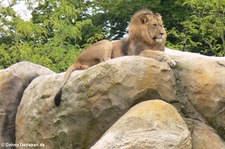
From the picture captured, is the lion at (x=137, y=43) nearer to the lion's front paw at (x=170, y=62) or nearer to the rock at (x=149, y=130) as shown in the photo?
the lion's front paw at (x=170, y=62)

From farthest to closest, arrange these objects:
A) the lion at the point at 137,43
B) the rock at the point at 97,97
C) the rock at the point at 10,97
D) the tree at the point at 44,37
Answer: the tree at the point at 44,37 → the rock at the point at 10,97 → the lion at the point at 137,43 → the rock at the point at 97,97

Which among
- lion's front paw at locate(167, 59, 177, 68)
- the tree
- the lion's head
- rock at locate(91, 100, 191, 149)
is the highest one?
the lion's head

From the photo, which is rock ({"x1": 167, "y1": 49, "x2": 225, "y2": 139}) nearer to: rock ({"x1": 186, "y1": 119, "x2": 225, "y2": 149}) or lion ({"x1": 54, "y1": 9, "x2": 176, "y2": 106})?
rock ({"x1": 186, "y1": 119, "x2": 225, "y2": 149})

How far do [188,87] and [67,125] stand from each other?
74.7 inches

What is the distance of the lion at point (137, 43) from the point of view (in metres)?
9.12

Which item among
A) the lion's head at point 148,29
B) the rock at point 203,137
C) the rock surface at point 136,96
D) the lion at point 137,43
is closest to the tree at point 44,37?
the lion at point 137,43


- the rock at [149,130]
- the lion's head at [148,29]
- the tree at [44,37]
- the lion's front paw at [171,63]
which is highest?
the lion's head at [148,29]

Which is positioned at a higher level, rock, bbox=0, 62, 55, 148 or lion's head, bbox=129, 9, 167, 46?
lion's head, bbox=129, 9, 167, 46

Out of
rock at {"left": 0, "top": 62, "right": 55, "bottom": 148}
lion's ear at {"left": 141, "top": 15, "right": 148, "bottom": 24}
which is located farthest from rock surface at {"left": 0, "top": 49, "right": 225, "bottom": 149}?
rock at {"left": 0, "top": 62, "right": 55, "bottom": 148}

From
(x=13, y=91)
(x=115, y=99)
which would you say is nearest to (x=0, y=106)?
(x=13, y=91)

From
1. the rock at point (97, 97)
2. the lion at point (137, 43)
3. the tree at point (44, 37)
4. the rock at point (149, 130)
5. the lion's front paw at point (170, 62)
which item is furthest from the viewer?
the tree at point (44, 37)

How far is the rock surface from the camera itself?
8.20 metres

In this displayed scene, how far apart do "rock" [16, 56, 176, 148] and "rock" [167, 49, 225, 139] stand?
18 cm

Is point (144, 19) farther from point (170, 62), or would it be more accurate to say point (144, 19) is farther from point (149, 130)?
point (149, 130)
